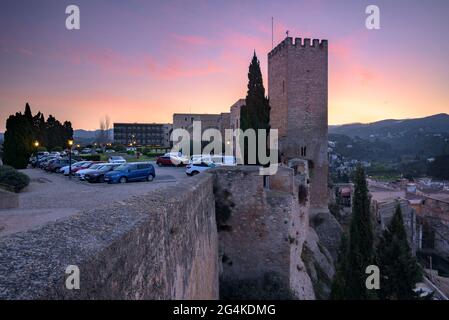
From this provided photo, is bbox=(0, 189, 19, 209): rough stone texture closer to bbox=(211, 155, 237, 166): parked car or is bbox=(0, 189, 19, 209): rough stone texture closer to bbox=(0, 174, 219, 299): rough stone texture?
bbox=(0, 174, 219, 299): rough stone texture

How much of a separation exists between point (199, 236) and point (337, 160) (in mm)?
112152

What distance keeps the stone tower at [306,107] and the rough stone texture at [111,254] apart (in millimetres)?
21720

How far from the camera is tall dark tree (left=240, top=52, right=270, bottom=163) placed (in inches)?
658

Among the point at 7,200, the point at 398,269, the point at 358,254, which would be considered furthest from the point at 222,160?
the point at 7,200

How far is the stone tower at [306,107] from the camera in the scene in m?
26.6

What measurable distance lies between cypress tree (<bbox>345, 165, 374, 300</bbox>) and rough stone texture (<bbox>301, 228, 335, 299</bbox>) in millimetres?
1918

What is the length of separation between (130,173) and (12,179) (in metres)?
6.11

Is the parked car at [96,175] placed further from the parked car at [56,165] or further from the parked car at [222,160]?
the parked car at [56,165]

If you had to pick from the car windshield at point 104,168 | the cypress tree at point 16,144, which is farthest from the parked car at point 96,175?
the cypress tree at point 16,144

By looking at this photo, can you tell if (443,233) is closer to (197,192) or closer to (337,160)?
(197,192)

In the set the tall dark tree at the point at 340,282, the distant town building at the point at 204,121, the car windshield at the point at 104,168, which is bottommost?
the tall dark tree at the point at 340,282

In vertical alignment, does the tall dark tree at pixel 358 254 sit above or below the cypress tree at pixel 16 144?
below

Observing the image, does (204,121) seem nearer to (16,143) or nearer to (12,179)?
(16,143)

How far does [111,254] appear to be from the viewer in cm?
306
